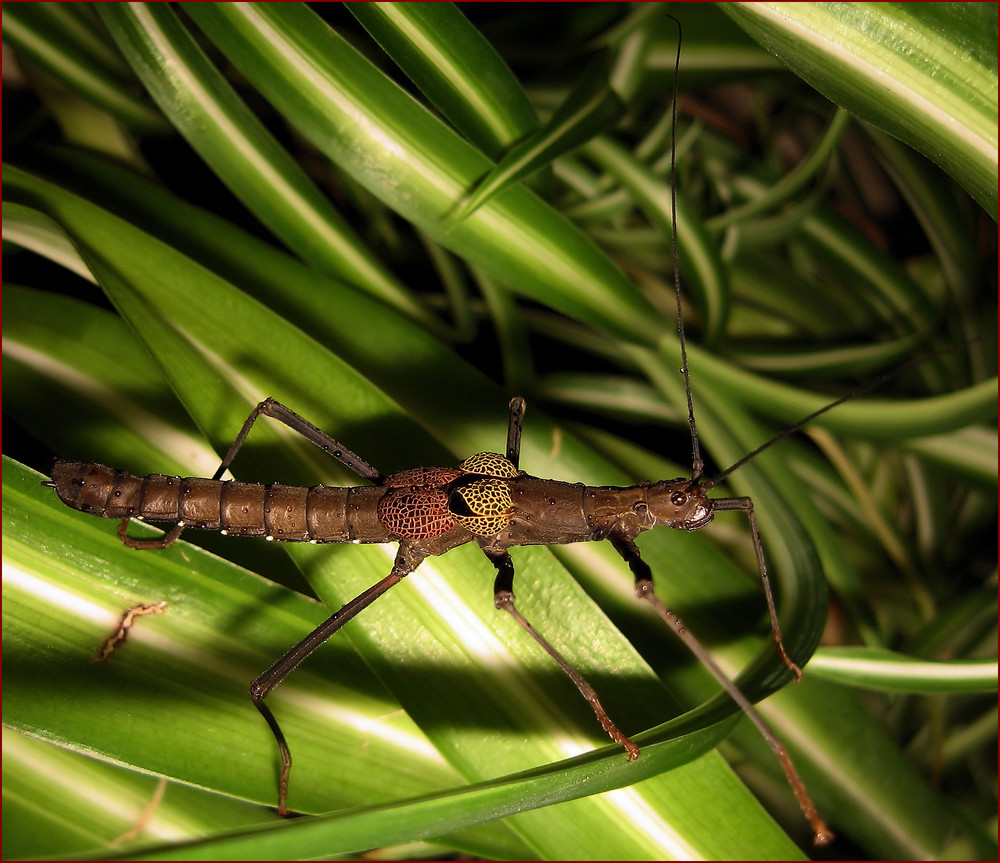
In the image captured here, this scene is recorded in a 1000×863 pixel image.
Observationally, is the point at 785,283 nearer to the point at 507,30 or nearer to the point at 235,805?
the point at 507,30

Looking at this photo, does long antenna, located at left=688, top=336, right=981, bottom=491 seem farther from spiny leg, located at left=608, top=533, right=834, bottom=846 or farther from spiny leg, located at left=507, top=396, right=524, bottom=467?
spiny leg, located at left=507, top=396, right=524, bottom=467

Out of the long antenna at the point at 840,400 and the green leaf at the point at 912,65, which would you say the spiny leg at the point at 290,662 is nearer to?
the long antenna at the point at 840,400

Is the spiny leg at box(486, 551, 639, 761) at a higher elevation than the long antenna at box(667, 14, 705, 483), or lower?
lower

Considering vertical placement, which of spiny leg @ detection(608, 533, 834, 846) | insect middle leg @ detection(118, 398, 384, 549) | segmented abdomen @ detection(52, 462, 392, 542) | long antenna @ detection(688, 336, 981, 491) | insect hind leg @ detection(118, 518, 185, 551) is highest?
insect middle leg @ detection(118, 398, 384, 549)

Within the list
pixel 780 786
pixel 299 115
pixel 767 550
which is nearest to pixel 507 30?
pixel 299 115

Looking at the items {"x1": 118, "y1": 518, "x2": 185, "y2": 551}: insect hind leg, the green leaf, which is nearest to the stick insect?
{"x1": 118, "y1": 518, "x2": 185, "y2": 551}: insect hind leg

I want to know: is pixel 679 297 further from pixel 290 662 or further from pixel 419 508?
pixel 290 662

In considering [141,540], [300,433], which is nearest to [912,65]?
[300,433]
